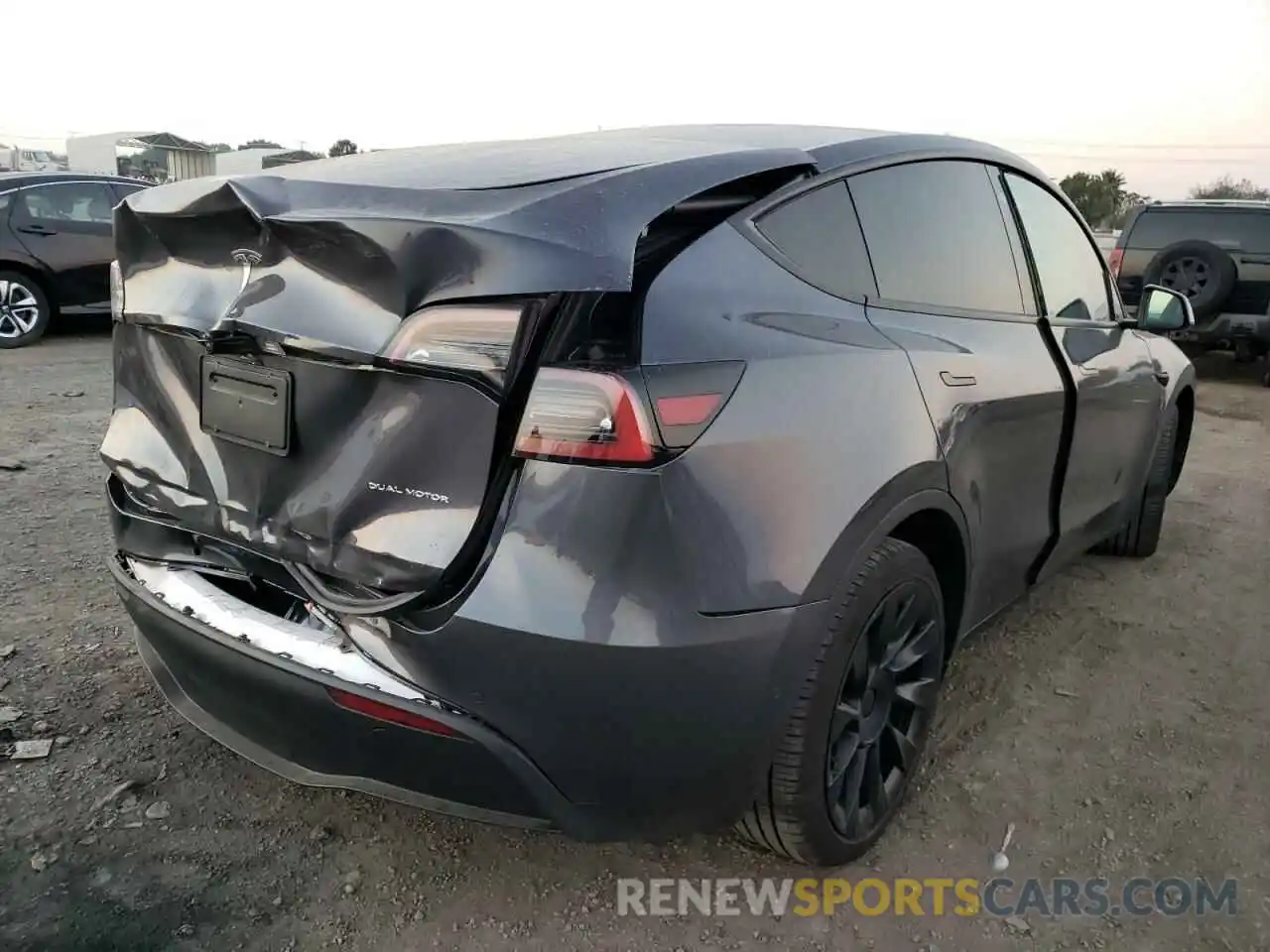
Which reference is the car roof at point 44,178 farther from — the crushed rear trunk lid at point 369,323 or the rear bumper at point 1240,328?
the rear bumper at point 1240,328

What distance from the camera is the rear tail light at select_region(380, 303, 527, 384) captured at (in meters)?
1.69

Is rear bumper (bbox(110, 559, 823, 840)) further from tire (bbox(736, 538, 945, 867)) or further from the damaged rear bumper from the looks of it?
tire (bbox(736, 538, 945, 867))

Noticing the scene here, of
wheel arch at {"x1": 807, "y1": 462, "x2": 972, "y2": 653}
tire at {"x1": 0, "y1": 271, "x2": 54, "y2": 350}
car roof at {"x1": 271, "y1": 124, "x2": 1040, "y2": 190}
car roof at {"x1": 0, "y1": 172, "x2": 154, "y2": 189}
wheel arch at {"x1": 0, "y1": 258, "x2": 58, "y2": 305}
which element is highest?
car roof at {"x1": 271, "y1": 124, "x2": 1040, "y2": 190}

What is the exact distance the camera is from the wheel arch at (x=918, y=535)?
1945 millimetres

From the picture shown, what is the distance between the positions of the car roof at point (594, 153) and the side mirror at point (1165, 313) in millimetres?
1445

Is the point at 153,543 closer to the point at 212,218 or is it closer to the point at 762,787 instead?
the point at 212,218

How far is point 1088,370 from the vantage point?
322 centimetres

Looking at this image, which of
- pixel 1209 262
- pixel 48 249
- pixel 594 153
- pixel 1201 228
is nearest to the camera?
pixel 594 153

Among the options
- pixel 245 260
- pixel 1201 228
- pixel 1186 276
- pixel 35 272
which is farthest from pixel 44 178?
pixel 1201 228

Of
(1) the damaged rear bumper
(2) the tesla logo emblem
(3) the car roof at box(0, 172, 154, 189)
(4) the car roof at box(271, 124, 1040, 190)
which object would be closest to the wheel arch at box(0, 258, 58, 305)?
(3) the car roof at box(0, 172, 154, 189)

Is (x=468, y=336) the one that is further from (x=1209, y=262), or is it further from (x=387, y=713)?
(x=1209, y=262)

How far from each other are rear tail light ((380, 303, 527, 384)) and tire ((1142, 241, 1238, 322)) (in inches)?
337

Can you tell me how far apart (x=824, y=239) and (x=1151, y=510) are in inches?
112

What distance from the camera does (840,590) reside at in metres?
1.96
